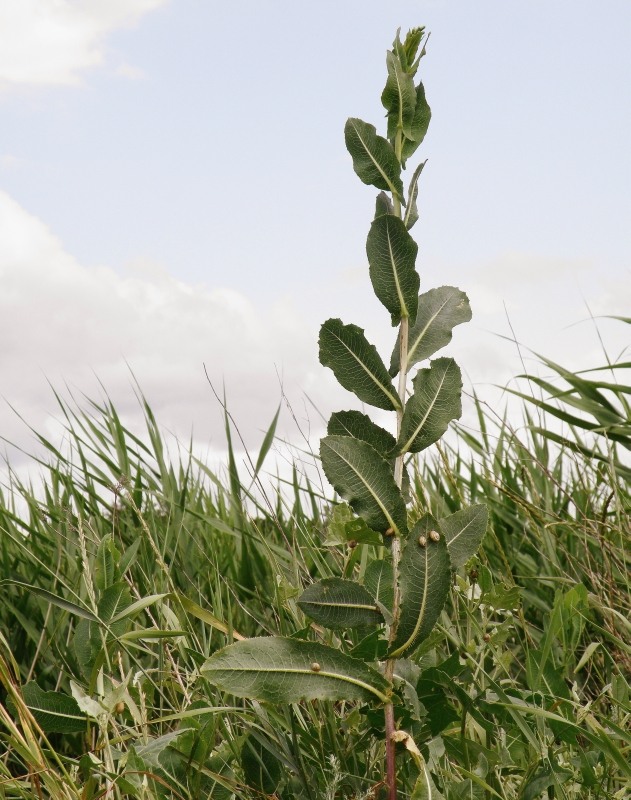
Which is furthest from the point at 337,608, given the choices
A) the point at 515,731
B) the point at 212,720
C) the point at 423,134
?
the point at 423,134

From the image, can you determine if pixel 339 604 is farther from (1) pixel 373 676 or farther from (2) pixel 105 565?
(2) pixel 105 565

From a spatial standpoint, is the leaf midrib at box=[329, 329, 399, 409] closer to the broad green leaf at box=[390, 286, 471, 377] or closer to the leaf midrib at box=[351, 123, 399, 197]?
the broad green leaf at box=[390, 286, 471, 377]

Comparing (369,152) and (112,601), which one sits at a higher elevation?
(369,152)

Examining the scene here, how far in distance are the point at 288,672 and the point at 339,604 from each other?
10 cm

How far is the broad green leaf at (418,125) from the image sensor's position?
3.76 ft

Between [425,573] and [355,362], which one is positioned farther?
[355,362]

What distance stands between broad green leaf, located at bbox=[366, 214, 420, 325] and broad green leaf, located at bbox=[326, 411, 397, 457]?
0.15 m

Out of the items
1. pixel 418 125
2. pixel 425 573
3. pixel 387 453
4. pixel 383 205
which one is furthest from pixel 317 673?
pixel 418 125

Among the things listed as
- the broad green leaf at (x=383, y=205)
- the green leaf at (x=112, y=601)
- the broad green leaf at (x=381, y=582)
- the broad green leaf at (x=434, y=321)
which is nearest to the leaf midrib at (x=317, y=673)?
the broad green leaf at (x=381, y=582)

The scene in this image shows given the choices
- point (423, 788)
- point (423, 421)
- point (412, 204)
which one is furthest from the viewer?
point (412, 204)

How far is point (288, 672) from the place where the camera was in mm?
954

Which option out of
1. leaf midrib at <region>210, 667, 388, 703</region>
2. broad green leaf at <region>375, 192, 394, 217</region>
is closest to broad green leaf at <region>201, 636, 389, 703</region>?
leaf midrib at <region>210, 667, 388, 703</region>

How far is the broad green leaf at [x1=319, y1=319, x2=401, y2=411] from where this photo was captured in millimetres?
1076

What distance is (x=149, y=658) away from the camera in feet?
7.18
